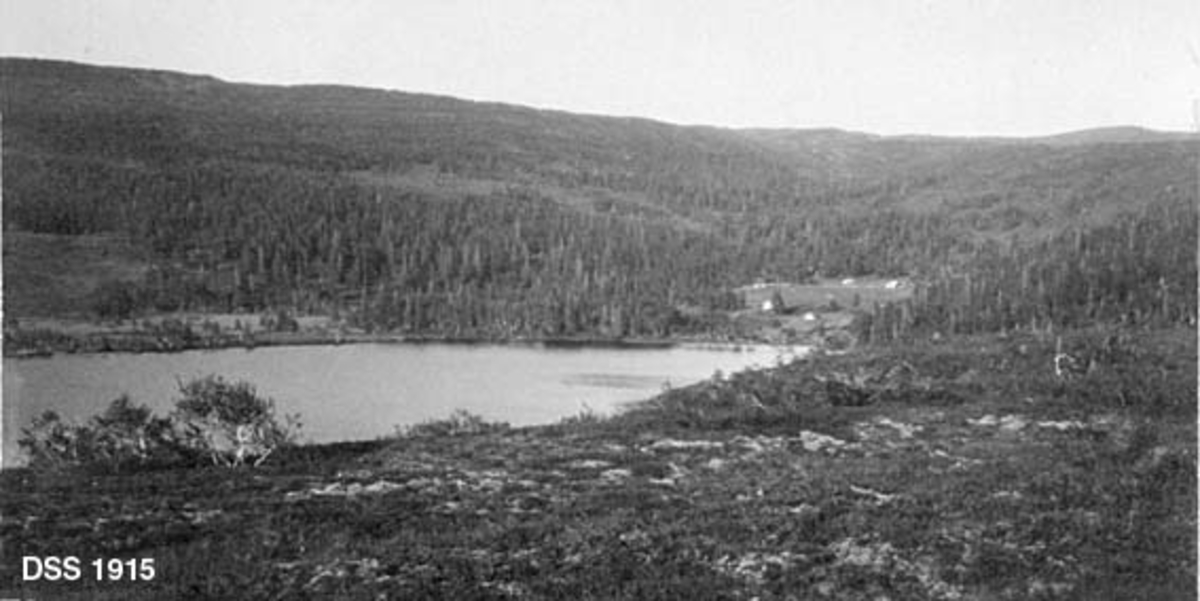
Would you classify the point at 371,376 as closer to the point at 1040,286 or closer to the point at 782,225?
the point at 1040,286

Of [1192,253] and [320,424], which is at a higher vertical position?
[1192,253]

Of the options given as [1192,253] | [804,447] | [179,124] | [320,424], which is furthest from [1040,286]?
[179,124]

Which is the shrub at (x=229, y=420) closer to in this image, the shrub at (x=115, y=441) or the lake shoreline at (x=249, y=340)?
the shrub at (x=115, y=441)

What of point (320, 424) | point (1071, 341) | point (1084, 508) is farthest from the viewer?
point (320, 424)

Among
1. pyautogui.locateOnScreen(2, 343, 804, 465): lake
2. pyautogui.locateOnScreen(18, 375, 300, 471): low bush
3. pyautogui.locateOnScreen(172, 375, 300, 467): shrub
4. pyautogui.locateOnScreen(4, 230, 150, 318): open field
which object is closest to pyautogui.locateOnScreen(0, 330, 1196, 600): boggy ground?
pyautogui.locateOnScreen(172, 375, 300, 467): shrub

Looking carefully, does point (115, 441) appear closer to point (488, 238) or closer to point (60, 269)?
point (60, 269)
